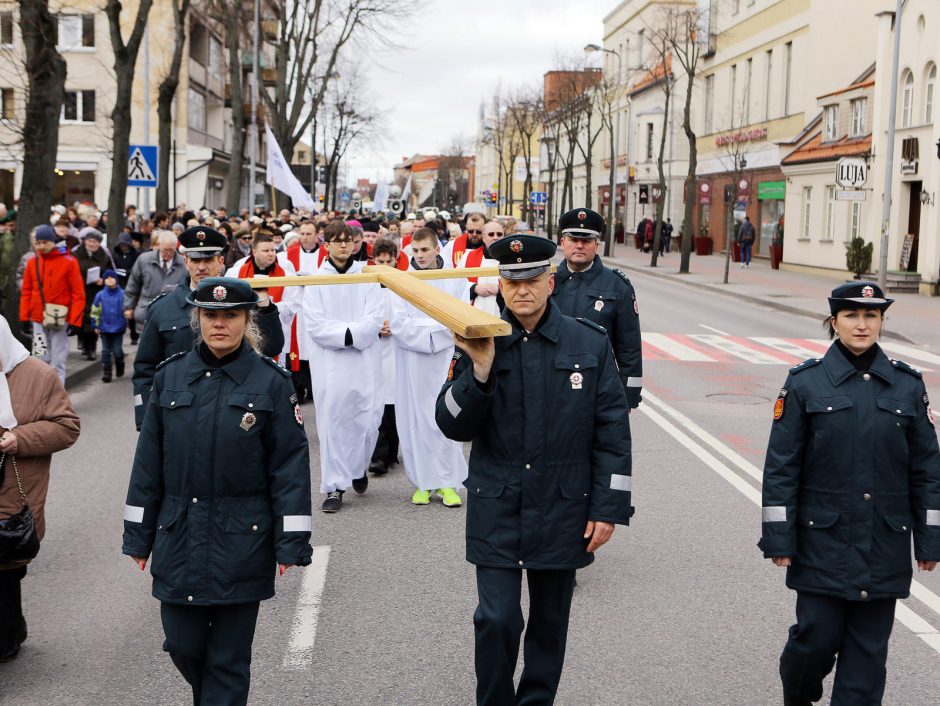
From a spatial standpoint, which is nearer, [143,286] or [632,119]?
[143,286]

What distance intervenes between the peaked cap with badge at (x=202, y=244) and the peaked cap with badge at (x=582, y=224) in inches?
80.0

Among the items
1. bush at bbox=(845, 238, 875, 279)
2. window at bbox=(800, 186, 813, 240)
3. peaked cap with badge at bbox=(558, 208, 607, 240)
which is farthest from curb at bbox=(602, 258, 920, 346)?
peaked cap with badge at bbox=(558, 208, 607, 240)

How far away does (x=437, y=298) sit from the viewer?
4.69 m

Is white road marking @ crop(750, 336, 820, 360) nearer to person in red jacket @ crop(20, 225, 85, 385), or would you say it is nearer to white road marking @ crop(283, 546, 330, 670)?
person in red jacket @ crop(20, 225, 85, 385)

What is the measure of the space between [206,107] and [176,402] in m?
64.5

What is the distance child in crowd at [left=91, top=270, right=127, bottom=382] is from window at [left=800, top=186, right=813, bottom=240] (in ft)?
101

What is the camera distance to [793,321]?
2512 cm

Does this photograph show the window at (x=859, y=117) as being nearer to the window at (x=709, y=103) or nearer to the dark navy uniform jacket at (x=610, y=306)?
the window at (x=709, y=103)

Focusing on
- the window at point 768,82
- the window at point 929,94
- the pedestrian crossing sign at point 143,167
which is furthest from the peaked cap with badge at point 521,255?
the window at point 768,82

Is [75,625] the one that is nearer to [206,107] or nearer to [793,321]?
[793,321]

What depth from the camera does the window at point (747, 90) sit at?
169 ft

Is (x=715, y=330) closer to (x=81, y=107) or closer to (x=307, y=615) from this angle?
(x=307, y=615)

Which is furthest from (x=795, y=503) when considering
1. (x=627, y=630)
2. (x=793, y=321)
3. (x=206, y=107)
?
(x=206, y=107)

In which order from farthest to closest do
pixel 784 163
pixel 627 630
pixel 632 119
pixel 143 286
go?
pixel 632 119
pixel 784 163
pixel 143 286
pixel 627 630
